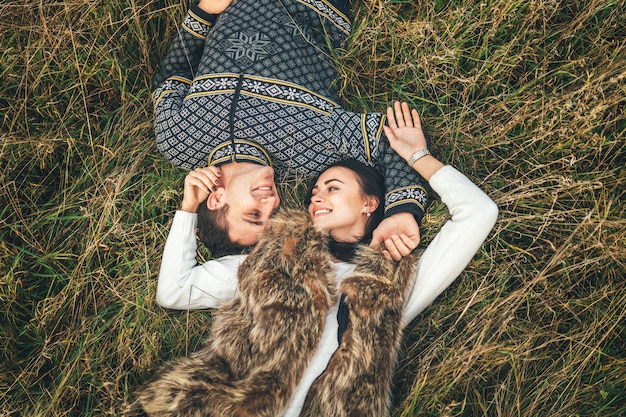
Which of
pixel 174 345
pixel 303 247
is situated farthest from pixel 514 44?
pixel 174 345

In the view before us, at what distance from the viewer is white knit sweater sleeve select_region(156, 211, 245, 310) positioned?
10.9ft

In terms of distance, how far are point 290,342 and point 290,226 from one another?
2.40 ft

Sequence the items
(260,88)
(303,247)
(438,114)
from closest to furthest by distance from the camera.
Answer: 1. (303,247)
2. (260,88)
3. (438,114)

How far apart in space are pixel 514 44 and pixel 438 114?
680 millimetres

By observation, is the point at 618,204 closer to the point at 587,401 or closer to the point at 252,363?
the point at 587,401

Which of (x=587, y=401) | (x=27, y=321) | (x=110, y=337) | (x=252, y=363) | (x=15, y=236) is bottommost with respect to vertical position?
(x=587, y=401)

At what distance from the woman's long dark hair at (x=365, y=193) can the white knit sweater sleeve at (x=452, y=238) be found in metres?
0.39

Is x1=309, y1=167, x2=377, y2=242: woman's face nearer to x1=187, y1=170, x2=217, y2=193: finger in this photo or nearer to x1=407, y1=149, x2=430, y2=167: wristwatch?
x1=407, y1=149, x2=430, y2=167: wristwatch

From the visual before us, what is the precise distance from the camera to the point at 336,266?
335 cm

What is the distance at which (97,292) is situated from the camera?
139 inches

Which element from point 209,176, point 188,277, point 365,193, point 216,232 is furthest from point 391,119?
point 188,277

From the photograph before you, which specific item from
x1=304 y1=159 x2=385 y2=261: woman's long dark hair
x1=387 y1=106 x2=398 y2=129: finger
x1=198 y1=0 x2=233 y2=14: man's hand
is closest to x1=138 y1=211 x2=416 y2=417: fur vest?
x1=304 y1=159 x2=385 y2=261: woman's long dark hair

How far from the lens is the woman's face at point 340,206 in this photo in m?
3.35

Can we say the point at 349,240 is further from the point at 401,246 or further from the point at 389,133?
the point at 389,133
